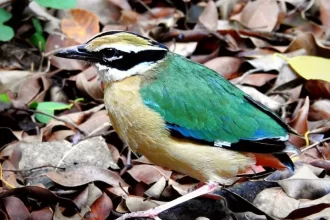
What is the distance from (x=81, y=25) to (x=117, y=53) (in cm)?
345

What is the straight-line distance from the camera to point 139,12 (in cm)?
975

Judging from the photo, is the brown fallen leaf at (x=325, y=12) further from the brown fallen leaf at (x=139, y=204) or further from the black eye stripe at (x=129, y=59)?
the brown fallen leaf at (x=139, y=204)

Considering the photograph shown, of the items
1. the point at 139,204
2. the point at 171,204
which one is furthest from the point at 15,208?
the point at 171,204

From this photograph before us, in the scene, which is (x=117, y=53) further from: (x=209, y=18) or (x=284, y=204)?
(x=209, y=18)

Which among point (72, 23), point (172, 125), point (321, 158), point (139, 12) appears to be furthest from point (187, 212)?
point (139, 12)

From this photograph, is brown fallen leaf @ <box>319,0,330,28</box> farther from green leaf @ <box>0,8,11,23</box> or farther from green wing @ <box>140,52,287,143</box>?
green leaf @ <box>0,8,11,23</box>

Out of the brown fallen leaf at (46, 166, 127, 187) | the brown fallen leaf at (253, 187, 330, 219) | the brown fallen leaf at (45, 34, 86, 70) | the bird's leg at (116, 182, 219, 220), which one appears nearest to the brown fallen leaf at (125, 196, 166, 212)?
the bird's leg at (116, 182, 219, 220)

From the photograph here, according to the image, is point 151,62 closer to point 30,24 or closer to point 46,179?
point 46,179

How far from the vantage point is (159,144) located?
536 centimetres

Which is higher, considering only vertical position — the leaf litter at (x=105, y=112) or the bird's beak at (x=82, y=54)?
the bird's beak at (x=82, y=54)

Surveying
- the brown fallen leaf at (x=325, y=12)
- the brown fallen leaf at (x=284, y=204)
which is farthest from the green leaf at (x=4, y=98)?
the brown fallen leaf at (x=325, y=12)

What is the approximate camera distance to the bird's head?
18.0ft

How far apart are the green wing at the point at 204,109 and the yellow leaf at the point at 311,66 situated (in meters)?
2.00

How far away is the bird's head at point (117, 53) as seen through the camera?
549 centimetres
